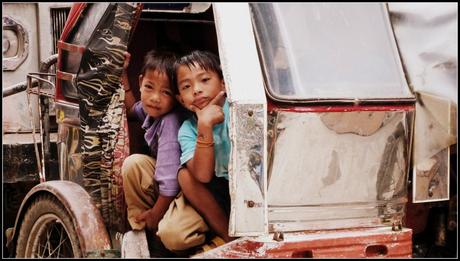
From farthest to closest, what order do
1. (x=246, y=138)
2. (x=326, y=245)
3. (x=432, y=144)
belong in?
(x=432, y=144), (x=326, y=245), (x=246, y=138)

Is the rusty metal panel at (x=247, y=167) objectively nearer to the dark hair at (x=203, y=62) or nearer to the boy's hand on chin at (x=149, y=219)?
the dark hair at (x=203, y=62)

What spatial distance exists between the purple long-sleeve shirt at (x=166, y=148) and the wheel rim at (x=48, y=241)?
0.63m

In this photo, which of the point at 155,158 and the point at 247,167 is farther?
the point at 155,158

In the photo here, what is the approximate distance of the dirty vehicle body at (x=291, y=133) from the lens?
2979mm

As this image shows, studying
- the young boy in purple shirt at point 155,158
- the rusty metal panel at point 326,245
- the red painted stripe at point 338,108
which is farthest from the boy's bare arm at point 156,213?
the red painted stripe at point 338,108

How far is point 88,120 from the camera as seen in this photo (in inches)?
139

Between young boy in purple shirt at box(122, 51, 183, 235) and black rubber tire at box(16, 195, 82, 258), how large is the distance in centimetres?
43

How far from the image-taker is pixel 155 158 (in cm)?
368

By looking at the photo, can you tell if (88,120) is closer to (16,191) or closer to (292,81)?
(292,81)

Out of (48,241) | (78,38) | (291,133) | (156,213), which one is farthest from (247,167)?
(48,241)

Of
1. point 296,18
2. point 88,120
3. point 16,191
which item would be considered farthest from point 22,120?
point 296,18

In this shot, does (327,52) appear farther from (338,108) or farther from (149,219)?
(149,219)

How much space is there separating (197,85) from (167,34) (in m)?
1.22

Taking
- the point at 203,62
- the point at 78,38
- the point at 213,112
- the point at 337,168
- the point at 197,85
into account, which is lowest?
the point at 337,168
